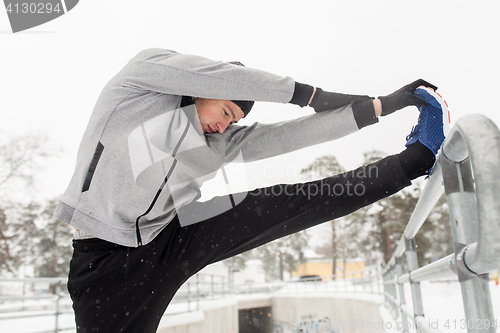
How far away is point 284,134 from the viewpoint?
129cm

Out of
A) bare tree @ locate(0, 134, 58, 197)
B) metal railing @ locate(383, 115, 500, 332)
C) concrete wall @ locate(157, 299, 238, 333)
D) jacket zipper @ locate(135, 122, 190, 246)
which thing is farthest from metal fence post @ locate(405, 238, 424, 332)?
bare tree @ locate(0, 134, 58, 197)

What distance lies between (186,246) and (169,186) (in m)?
0.23

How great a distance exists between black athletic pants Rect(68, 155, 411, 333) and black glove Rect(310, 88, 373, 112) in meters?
0.25

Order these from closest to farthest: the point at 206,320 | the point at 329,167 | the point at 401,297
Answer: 1. the point at 401,297
2. the point at 206,320
3. the point at 329,167

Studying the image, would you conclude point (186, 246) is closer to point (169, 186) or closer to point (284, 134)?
point (169, 186)

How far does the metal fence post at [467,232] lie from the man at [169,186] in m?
0.45

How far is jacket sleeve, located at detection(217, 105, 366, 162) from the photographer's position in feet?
3.78

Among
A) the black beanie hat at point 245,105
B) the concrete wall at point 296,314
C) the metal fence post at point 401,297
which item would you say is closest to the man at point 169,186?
the black beanie hat at point 245,105

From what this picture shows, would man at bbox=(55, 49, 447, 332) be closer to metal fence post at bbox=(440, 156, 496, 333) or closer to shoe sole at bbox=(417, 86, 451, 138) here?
shoe sole at bbox=(417, 86, 451, 138)

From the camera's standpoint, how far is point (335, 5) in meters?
27.8

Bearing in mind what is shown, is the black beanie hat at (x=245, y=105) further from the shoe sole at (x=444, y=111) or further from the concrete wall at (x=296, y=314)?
the concrete wall at (x=296, y=314)

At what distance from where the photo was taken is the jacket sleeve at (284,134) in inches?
45.4

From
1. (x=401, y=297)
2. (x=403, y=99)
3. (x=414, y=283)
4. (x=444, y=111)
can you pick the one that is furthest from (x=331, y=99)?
(x=401, y=297)

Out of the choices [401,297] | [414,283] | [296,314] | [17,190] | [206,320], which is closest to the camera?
[414,283]
